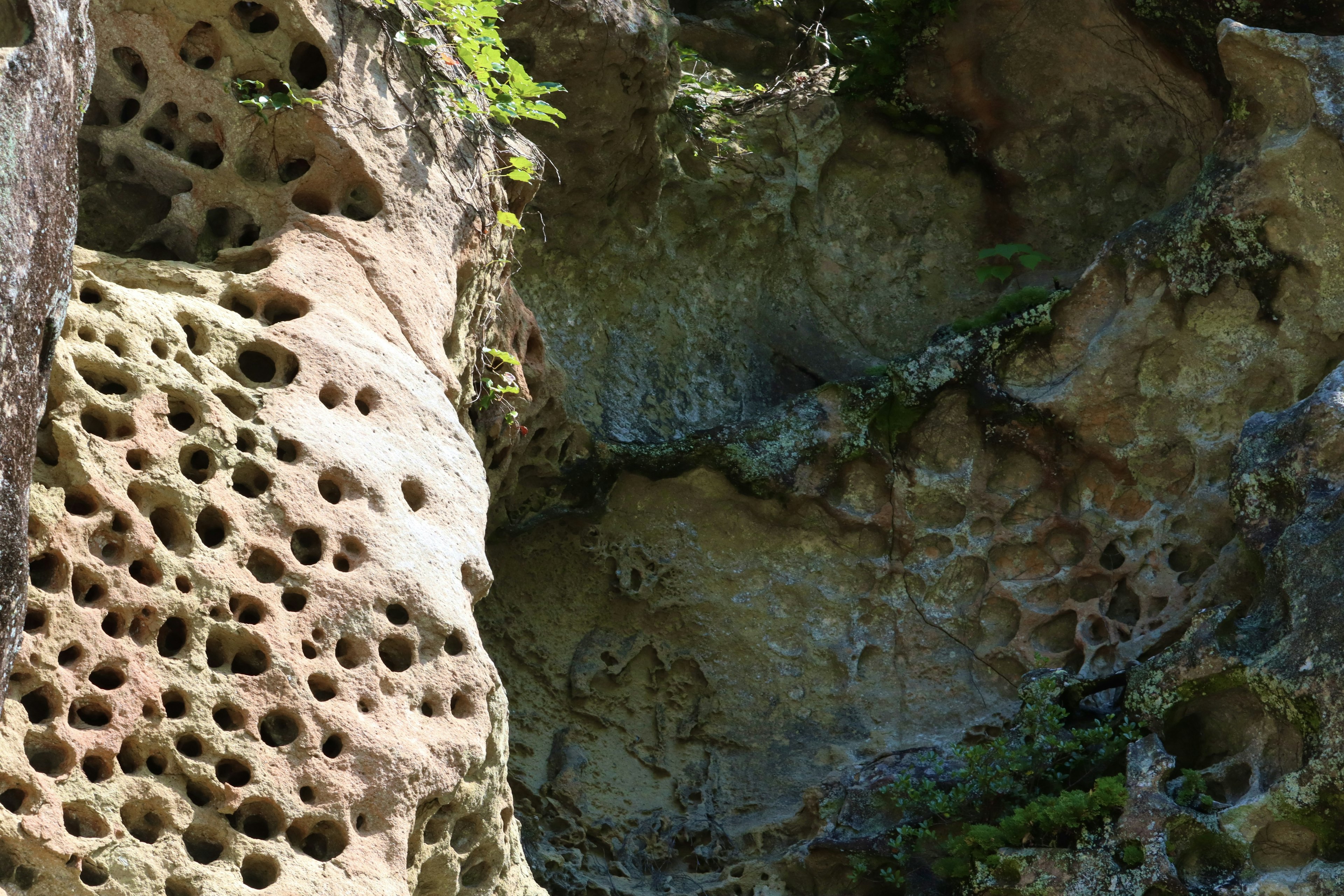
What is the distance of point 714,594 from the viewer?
29.0 feet

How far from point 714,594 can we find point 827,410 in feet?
4.14

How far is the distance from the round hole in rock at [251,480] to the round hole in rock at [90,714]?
2.88 ft

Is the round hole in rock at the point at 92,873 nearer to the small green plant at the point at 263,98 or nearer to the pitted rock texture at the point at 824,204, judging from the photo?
the small green plant at the point at 263,98

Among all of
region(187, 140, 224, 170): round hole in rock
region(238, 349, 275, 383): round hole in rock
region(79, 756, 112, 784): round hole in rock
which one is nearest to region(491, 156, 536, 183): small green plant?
region(187, 140, 224, 170): round hole in rock

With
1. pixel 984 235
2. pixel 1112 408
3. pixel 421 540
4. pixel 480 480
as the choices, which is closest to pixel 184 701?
pixel 421 540

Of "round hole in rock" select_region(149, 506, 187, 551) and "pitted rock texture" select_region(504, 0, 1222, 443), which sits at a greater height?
"pitted rock texture" select_region(504, 0, 1222, 443)

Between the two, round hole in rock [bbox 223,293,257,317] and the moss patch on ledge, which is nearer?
round hole in rock [bbox 223,293,257,317]

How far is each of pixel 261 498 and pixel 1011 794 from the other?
169 inches

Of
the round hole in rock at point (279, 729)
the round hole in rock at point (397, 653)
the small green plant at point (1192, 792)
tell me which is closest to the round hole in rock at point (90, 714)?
the round hole in rock at point (279, 729)

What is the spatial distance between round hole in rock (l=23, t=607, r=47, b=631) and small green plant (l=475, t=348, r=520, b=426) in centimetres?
288

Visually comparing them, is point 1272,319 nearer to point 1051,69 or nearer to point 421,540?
point 1051,69

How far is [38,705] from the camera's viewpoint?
4.36 m

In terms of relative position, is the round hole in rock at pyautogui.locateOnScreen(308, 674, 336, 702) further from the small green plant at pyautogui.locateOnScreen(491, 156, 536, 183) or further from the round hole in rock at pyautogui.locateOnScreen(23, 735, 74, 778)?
the small green plant at pyautogui.locateOnScreen(491, 156, 536, 183)

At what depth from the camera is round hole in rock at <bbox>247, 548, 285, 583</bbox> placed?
16.1 feet
